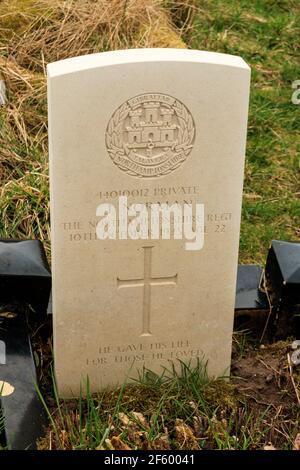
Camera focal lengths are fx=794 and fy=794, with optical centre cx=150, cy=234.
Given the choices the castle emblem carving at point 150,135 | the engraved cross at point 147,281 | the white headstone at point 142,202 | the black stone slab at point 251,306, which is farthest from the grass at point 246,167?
the castle emblem carving at point 150,135

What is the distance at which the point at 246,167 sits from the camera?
17.0 ft

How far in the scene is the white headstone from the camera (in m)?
2.81


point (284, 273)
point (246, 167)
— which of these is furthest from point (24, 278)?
point (246, 167)

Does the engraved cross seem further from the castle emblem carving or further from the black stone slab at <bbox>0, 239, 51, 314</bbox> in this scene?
the black stone slab at <bbox>0, 239, 51, 314</bbox>

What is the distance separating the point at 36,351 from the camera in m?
3.50

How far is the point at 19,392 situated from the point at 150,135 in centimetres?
109

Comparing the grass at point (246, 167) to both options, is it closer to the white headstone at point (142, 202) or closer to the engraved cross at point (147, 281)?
the white headstone at point (142, 202)

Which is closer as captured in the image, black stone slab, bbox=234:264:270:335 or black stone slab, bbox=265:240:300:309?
black stone slab, bbox=265:240:300:309

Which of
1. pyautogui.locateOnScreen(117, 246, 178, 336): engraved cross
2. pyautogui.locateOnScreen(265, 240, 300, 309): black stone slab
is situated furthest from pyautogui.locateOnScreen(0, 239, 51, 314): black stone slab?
pyautogui.locateOnScreen(265, 240, 300, 309): black stone slab

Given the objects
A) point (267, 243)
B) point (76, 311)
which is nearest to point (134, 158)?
point (76, 311)

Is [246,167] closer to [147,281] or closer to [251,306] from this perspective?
[251,306]

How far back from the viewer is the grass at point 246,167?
→ 118 inches

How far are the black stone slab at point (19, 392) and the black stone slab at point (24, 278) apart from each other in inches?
4.6

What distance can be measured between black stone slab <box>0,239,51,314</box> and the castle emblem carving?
81 centimetres
